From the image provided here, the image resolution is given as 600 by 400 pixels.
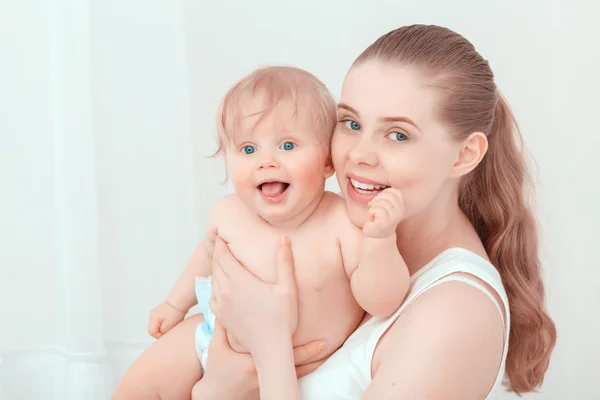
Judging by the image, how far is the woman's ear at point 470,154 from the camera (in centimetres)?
181

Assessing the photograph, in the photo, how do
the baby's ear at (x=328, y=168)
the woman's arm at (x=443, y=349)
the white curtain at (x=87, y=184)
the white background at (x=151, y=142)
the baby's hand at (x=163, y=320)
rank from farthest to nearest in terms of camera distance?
1. the white curtain at (x=87, y=184)
2. the white background at (x=151, y=142)
3. the baby's hand at (x=163, y=320)
4. the baby's ear at (x=328, y=168)
5. the woman's arm at (x=443, y=349)

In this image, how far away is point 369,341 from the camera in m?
1.73

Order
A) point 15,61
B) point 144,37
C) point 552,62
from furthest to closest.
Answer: point 144,37 → point 15,61 → point 552,62

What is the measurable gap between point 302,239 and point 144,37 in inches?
63.6

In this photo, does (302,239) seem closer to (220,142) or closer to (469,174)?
(220,142)

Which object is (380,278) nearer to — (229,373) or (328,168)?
(328,168)

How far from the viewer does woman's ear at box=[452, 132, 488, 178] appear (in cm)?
181

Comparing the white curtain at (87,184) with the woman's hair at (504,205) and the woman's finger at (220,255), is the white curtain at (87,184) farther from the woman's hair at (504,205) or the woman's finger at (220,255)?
the woman's hair at (504,205)

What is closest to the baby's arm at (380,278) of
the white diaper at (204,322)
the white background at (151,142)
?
the white diaper at (204,322)

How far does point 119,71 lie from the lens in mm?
3121

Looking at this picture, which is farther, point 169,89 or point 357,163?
point 169,89

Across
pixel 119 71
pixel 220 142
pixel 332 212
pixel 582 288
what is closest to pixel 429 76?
pixel 332 212

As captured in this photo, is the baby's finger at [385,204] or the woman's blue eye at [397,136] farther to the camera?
the woman's blue eye at [397,136]

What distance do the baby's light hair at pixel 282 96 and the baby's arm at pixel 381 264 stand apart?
226mm
